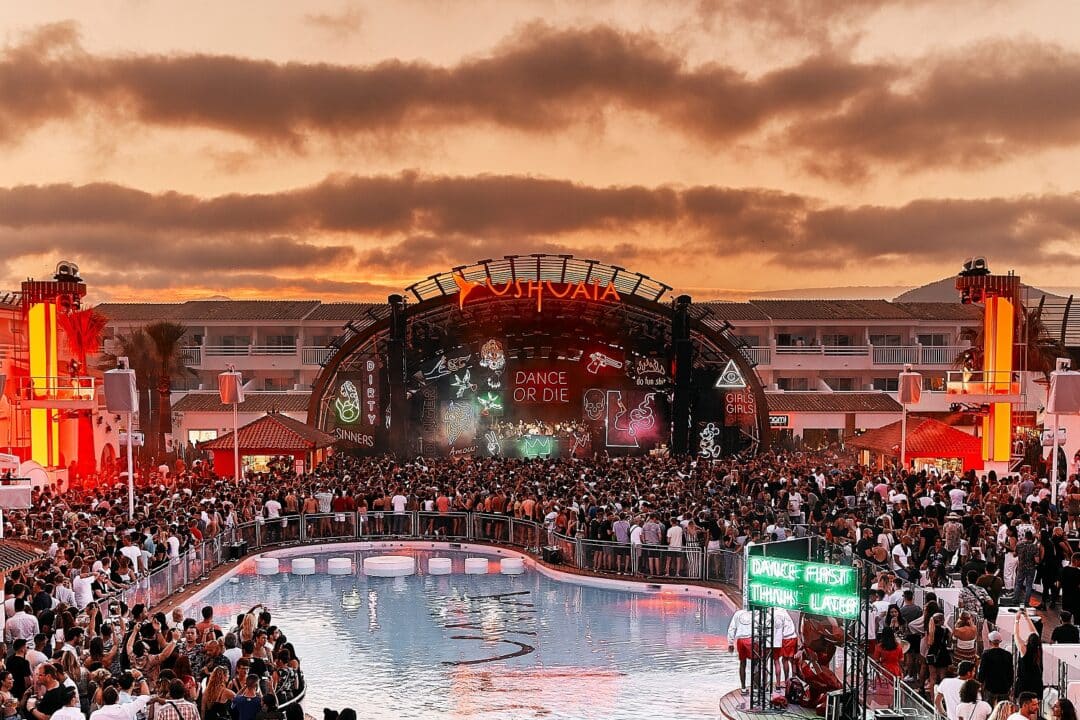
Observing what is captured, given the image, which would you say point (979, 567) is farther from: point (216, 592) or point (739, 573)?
point (216, 592)

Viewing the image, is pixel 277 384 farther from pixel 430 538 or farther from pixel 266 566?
pixel 266 566

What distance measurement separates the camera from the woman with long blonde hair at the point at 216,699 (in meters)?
12.7

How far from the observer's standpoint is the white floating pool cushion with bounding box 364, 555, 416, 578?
92.8ft

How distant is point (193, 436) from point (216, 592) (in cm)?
3758

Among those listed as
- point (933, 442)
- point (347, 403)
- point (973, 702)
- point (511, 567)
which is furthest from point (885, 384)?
point (973, 702)

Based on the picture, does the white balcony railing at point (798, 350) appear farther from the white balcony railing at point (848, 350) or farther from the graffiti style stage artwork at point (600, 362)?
the graffiti style stage artwork at point (600, 362)

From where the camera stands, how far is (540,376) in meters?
49.1

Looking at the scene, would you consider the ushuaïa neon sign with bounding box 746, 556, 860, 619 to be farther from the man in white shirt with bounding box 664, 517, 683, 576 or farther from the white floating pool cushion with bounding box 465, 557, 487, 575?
the white floating pool cushion with bounding box 465, 557, 487, 575

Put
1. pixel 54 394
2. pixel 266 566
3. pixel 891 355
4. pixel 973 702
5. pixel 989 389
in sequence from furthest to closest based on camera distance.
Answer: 1. pixel 891 355
2. pixel 54 394
3. pixel 989 389
4. pixel 266 566
5. pixel 973 702

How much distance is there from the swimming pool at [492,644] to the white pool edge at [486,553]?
0.38 feet

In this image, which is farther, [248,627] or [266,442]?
[266,442]

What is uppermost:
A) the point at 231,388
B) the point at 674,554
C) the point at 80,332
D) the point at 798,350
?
the point at 80,332

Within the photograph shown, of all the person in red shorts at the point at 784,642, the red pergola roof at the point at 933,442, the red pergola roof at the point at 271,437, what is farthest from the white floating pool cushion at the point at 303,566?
the red pergola roof at the point at 933,442

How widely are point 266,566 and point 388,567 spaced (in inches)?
112
